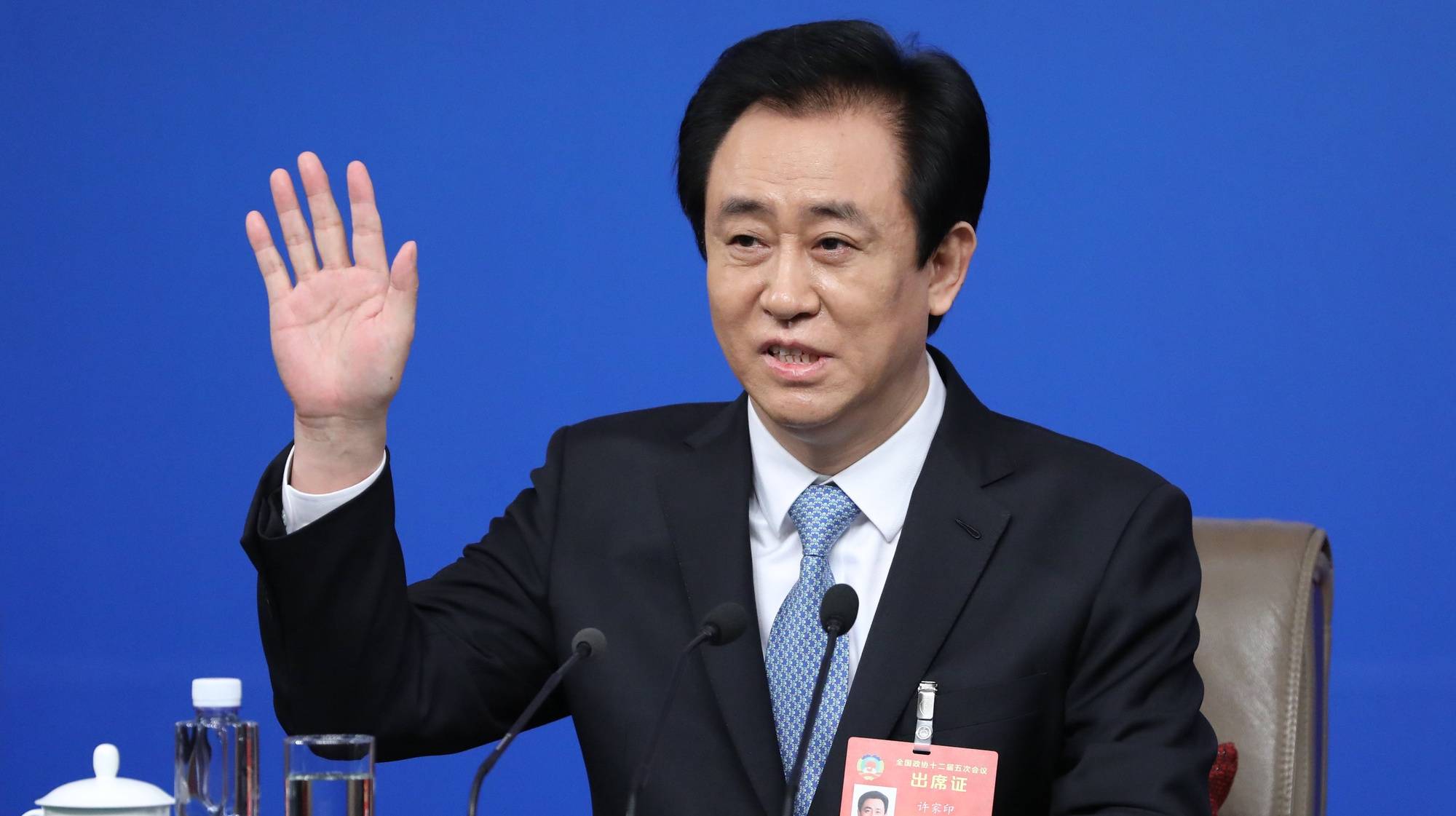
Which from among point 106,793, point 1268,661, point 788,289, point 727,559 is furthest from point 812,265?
point 106,793

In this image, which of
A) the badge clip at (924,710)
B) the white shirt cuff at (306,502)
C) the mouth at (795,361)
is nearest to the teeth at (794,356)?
the mouth at (795,361)

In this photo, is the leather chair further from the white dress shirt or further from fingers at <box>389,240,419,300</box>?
fingers at <box>389,240,419,300</box>

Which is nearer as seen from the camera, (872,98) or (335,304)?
(335,304)

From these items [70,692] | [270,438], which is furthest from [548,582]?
[70,692]

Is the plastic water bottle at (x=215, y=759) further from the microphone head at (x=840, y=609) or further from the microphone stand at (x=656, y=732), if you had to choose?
the microphone head at (x=840, y=609)

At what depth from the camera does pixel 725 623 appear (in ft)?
4.41

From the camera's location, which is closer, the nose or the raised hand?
the raised hand

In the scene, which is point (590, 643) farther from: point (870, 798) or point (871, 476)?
point (871, 476)

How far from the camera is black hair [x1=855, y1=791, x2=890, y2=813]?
4.61 feet

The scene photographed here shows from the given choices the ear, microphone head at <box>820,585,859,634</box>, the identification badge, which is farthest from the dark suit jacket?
microphone head at <box>820,585,859,634</box>

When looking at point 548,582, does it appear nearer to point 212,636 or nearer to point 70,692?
point 212,636

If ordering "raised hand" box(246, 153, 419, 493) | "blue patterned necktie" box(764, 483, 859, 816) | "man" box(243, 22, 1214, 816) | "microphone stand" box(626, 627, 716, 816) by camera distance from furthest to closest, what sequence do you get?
"blue patterned necktie" box(764, 483, 859, 816)
"man" box(243, 22, 1214, 816)
"raised hand" box(246, 153, 419, 493)
"microphone stand" box(626, 627, 716, 816)

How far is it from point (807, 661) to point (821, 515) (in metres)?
0.16

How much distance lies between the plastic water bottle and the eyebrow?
Answer: 691mm
